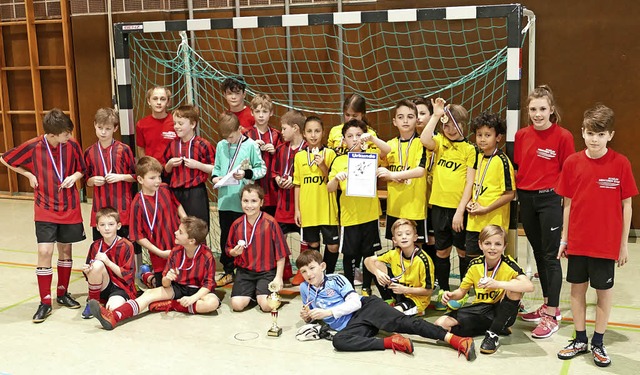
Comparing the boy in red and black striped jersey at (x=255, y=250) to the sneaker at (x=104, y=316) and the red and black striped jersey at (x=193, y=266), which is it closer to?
the red and black striped jersey at (x=193, y=266)

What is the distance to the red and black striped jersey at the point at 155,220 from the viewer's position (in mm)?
5848

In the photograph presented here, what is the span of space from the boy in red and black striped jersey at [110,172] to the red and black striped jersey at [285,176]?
1277 millimetres

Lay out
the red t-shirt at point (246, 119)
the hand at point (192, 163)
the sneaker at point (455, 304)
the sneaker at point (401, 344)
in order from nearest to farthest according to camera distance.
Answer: the sneaker at point (401, 344) → the sneaker at point (455, 304) → the hand at point (192, 163) → the red t-shirt at point (246, 119)

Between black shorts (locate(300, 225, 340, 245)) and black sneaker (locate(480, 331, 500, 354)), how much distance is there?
65.1 inches

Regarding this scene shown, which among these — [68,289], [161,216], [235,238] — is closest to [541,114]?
[235,238]

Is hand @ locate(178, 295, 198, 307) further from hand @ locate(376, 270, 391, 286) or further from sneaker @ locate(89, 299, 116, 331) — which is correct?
hand @ locate(376, 270, 391, 286)

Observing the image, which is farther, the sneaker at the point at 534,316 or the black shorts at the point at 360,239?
the black shorts at the point at 360,239

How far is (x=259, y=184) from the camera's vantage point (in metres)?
6.32

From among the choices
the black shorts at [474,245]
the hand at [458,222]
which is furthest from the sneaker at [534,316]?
the hand at [458,222]

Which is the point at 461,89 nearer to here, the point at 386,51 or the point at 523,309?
the point at 386,51

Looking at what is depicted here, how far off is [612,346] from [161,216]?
3.62m

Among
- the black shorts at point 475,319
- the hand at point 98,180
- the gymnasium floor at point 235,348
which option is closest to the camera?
the gymnasium floor at point 235,348

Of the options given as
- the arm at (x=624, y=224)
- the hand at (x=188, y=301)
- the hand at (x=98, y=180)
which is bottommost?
the hand at (x=188, y=301)

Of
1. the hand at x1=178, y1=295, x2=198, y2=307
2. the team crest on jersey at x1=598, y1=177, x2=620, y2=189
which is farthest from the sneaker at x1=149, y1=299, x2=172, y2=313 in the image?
the team crest on jersey at x1=598, y1=177, x2=620, y2=189
